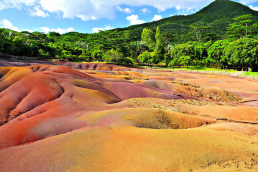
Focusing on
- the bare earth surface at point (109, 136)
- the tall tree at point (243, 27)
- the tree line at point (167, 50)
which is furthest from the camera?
the tall tree at point (243, 27)

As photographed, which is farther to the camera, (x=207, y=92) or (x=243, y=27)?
(x=243, y=27)

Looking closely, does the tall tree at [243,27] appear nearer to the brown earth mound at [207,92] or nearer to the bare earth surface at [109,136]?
the brown earth mound at [207,92]

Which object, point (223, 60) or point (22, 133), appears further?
point (223, 60)

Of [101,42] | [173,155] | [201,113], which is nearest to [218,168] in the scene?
[173,155]

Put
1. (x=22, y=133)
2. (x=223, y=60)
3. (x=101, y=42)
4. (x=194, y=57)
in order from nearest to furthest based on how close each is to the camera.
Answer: (x=22, y=133) < (x=223, y=60) < (x=194, y=57) < (x=101, y=42)

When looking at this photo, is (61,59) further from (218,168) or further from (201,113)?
(218,168)

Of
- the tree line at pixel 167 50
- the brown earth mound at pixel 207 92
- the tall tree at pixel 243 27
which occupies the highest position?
the tall tree at pixel 243 27

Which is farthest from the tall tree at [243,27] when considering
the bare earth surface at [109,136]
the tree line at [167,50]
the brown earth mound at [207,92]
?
the bare earth surface at [109,136]

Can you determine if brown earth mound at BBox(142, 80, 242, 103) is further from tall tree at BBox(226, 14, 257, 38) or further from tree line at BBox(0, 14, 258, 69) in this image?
tall tree at BBox(226, 14, 257, 38)

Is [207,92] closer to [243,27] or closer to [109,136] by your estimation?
[109,136]

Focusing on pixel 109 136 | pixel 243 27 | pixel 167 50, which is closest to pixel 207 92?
pixel 109 136

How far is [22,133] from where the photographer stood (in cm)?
949

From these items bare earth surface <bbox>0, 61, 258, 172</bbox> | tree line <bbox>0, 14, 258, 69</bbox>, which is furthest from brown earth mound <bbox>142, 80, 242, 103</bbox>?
tree line <bbox>0, 14, 258, 69</bbox>

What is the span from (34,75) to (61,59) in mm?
56033
